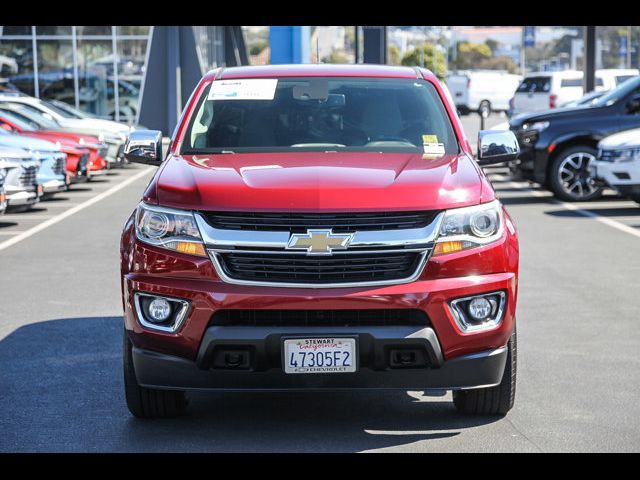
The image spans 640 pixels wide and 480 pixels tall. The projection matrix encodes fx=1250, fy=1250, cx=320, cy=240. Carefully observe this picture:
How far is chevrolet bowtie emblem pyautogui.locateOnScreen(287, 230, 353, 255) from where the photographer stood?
5.43 meters

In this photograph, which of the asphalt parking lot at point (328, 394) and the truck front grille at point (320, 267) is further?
the asphalt parking lot at point (328, 394)

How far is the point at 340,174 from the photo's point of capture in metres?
5.82

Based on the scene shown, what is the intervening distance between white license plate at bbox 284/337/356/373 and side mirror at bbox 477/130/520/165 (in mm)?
1986

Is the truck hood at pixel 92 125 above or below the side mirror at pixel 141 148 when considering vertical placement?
below

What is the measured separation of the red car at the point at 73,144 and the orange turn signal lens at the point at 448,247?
647 inches

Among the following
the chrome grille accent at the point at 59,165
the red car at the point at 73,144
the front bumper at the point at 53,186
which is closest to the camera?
the front bumper at the point at 53,186

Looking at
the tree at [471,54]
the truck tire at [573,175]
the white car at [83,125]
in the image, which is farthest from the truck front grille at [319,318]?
the tree at [471,54]

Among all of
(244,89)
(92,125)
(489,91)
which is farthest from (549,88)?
(244,89)

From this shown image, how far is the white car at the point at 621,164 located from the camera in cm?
1622

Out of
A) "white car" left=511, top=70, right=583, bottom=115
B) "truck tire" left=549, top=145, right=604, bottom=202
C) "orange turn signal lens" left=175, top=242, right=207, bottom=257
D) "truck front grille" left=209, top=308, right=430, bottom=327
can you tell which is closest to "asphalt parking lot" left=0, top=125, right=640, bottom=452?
"truck front grille" left=209, top=308, right=430, bottom=327

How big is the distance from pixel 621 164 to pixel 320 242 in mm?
11611

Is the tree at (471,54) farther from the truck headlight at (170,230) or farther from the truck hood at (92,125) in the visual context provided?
the truck headlight at (170,230)
